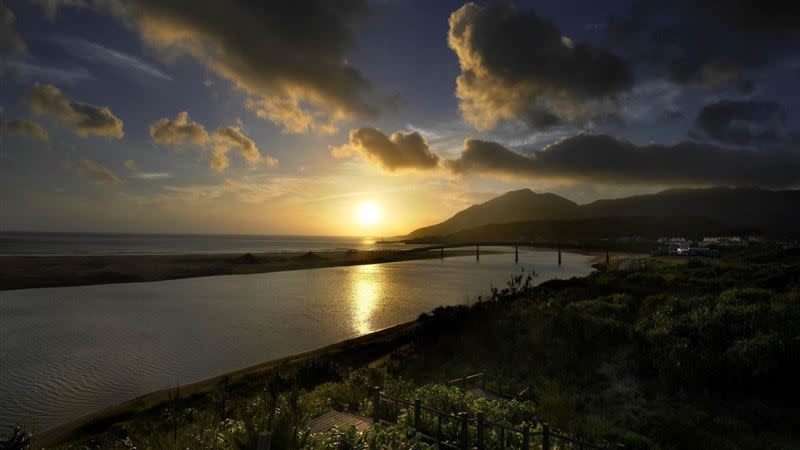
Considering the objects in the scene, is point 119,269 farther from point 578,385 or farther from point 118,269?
point 578,385

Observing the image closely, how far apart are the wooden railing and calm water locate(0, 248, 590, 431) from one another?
11751 mm

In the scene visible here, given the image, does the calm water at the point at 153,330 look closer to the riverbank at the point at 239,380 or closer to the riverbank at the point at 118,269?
the riverbank at the point at 239,380

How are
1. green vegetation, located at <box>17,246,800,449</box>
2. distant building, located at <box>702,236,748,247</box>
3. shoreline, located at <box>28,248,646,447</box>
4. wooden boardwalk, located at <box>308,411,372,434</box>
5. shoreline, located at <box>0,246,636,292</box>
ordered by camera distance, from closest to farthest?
wooden boardwalk, located at <box>308,411,372,434</box>, green vegetation, located at <box>17,246,800,449</box>, shoreline, located at <box>28,248,646,447</box>, shoreline, located at <box>0,246,636,292</box>, distant building, located at <box>702,236,748,247</box>

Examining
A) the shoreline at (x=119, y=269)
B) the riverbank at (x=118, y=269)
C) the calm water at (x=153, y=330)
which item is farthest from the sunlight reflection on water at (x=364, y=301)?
the riverbank at (x=118, y=269)

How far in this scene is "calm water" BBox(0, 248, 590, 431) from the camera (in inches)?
614

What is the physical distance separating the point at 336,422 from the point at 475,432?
300cm

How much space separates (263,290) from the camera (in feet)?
142

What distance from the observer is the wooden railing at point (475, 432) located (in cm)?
743

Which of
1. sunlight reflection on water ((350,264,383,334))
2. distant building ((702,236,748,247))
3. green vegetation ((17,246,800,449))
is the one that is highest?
distant building ((702,236,748,247))

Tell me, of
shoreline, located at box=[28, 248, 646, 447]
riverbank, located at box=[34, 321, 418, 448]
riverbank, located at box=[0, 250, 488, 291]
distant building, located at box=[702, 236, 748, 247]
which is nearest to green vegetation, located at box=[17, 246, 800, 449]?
riverbank, located at box=[34, 321, 418, 448]

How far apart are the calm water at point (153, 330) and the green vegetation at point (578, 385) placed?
4659 millimetres

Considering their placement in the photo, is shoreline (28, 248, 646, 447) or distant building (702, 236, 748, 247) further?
distant building (702, 236, 748, 247)

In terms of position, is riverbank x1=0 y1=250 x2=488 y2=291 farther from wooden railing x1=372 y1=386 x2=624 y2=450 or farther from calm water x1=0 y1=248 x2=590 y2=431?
wooden railing x1=372 y1=386 x2=624 y2=450

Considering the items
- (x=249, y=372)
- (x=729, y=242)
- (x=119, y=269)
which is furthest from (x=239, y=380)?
(x=729, y=242)
